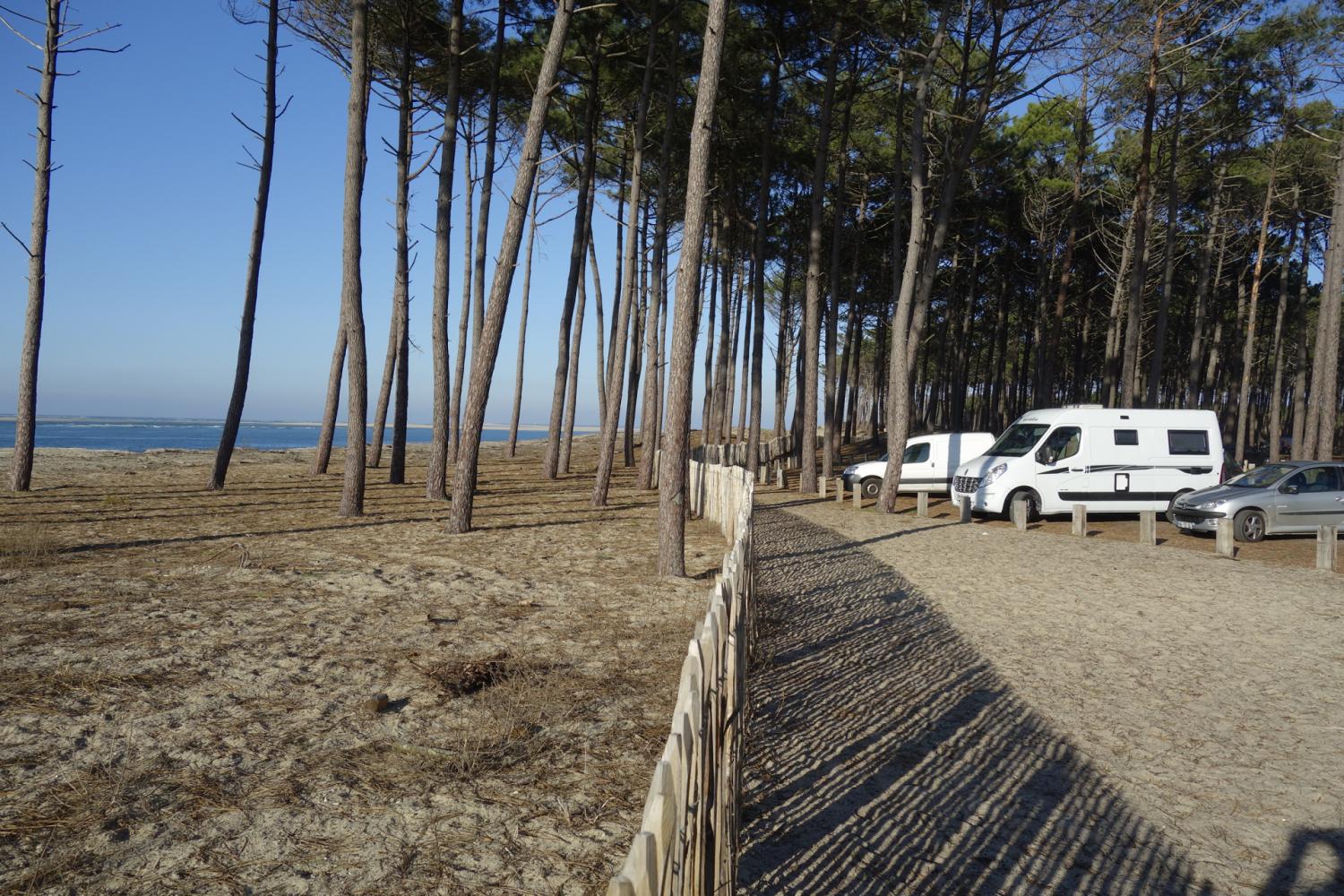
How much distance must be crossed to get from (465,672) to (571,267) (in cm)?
1561

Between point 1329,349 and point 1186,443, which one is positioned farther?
point 1186,443

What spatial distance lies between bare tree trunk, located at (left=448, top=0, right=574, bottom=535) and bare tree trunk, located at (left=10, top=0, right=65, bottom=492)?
31.3ft

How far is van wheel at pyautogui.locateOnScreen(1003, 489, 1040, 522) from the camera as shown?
15.9 m

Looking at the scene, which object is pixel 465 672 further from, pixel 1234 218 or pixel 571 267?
pixel 1234 218

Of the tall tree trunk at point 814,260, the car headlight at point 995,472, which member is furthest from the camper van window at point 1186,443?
the tall tree trunk at point 814,260

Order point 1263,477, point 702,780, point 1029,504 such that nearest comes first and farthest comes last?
1. point 702,780
2. point 1263,477
3. point 1029,504

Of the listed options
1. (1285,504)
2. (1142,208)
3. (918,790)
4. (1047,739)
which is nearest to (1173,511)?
(1285,504)

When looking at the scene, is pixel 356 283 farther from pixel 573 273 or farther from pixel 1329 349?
pixel 1329 349

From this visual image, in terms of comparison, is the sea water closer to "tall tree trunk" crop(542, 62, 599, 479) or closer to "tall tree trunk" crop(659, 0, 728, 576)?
"tall tree trunk" crop(542, 62, 599, 479)

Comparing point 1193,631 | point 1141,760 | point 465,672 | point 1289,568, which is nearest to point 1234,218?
point 1289,568

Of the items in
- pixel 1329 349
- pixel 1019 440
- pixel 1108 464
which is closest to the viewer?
pixel 1329 349

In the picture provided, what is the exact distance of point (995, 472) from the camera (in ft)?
52.7

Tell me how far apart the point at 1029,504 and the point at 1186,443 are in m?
3.31

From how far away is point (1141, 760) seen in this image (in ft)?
14.6
